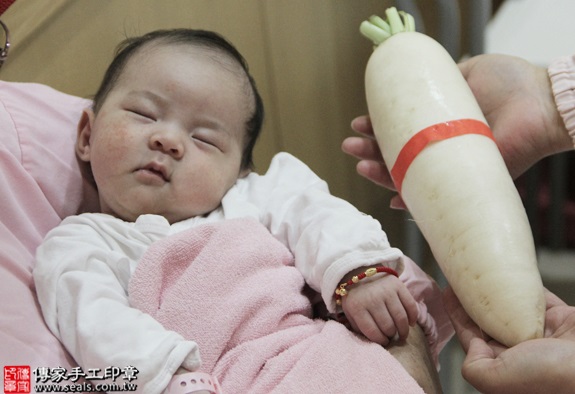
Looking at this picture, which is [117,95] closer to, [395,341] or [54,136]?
[54,136]

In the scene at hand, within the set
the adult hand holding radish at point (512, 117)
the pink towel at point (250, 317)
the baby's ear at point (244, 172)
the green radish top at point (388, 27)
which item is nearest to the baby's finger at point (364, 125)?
the adult hand holding radish at point (512, 117)

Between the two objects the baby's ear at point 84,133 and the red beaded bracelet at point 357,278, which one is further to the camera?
the baby's ear at point 84,133

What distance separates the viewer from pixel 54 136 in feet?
4.02

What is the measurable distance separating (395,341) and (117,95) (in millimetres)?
628

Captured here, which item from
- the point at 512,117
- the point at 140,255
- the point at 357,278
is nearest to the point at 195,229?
the point at 140,255

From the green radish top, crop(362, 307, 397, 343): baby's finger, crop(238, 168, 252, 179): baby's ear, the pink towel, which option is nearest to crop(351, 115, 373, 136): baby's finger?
the green radish top

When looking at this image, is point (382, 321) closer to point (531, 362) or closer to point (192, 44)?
point (531, 362)

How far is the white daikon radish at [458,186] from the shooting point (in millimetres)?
994

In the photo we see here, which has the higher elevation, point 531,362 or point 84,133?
point 84,133

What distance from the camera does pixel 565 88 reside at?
1.26 meters

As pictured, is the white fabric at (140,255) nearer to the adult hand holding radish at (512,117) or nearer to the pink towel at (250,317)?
the pink towel at (250,317)

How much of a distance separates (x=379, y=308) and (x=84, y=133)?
2.05 ft

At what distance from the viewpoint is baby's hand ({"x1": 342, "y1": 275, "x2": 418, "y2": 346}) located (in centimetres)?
98

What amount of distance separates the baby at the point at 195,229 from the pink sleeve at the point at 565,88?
38 centimetres
